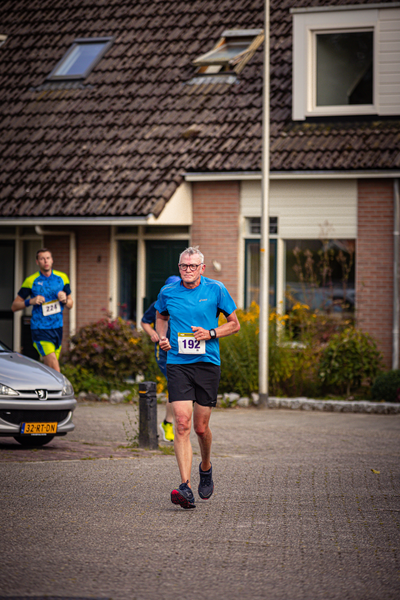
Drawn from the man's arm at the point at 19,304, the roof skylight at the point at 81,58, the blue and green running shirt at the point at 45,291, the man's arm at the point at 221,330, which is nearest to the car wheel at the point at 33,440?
the blue and green running shirt at the point at 45,291

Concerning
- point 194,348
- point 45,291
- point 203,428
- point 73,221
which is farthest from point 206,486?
point 73,221

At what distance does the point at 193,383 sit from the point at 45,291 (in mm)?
5182

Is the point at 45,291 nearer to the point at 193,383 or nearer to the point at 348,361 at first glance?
the point at 348,361

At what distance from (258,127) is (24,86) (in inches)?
223

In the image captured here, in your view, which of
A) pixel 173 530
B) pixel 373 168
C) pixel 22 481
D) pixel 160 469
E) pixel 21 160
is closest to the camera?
pixel 173 530

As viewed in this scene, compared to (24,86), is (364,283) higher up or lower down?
lower down

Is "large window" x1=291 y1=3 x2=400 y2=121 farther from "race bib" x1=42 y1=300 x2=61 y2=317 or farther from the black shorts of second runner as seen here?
the black shorts of second runner

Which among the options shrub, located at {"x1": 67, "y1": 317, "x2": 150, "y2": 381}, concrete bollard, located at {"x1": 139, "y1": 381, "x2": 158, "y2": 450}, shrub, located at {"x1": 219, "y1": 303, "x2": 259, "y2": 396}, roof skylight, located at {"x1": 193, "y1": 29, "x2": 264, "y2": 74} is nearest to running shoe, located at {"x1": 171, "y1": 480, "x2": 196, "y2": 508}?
concrete bollard, located at {"x1": 139, "y1": 381, "x2": 158, "y2": 450}

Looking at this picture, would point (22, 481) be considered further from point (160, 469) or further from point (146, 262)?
point (146, 262)

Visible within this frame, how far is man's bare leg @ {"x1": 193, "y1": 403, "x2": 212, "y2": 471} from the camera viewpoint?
23.3 ft

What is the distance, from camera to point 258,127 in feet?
52.1

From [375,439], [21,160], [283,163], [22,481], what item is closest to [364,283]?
[283,163]

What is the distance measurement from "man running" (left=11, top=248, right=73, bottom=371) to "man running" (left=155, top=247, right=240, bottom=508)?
4.69 metres

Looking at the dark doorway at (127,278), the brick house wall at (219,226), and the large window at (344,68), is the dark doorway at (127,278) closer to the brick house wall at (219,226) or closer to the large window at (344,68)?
the brick house wall at (219,226)
